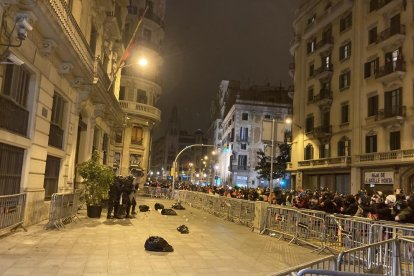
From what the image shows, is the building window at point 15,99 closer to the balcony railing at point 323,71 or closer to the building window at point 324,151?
the building window at point 324,151

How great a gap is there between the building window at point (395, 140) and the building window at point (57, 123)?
2427cm

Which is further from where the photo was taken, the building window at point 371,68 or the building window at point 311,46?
the building window at point 311,46

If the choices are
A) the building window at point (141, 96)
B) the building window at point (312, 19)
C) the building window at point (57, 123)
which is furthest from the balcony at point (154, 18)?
the building window at point (57, 123)

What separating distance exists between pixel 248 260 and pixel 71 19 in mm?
11138

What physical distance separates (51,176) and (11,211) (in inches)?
218

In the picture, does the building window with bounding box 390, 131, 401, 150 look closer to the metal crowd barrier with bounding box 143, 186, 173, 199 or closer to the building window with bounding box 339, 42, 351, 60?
the building window with bounding box 339, 42, 351, 60

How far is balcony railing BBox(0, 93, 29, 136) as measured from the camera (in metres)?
11.3

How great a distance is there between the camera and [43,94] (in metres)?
14.1

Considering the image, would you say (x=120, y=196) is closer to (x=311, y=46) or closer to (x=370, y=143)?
(x=370, y=143)

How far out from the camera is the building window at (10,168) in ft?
37.7

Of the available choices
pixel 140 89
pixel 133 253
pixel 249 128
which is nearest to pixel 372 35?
pixel 140 89

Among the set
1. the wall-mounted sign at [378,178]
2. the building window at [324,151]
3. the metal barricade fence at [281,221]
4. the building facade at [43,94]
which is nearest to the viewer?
the building facade at [43,94]

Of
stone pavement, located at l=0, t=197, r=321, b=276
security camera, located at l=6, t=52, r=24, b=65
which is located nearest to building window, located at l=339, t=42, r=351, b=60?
stone pavement, located at l=0, t=197, r=321, b=276

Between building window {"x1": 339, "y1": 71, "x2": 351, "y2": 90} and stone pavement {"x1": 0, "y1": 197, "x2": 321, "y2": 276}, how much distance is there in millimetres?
26812
